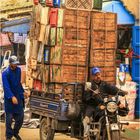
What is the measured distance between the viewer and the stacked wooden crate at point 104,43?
10594 mm

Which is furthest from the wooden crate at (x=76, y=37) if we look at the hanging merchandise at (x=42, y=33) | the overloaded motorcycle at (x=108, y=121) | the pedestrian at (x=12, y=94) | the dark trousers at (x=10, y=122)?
the overloaded motorcycle at (x=108, y=121)

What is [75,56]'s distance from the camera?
10.4 metres

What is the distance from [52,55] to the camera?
34.4 feet

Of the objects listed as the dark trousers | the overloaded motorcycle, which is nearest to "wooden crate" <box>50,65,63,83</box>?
the dark trousers

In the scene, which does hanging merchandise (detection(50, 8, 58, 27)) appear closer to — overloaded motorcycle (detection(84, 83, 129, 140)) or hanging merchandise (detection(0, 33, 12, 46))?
overloaded motorcycle (detection(84, 83, 129, 140))

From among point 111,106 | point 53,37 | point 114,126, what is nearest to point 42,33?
point 53,37

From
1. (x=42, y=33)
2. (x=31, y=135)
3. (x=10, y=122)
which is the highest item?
(x=42, y=33)

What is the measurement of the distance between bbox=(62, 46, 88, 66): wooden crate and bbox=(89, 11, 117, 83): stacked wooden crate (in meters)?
0.16

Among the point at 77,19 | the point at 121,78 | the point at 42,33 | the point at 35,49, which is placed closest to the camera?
the point at 77,19

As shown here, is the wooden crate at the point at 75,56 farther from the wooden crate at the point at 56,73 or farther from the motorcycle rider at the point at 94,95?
the motorcycle rider at the point at 94,95

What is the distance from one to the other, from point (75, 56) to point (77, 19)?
2.66 ft

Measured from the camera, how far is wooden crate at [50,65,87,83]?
33.7 feet

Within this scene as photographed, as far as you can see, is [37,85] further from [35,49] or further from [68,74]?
[68,74]

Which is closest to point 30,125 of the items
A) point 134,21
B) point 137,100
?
point 137,100
